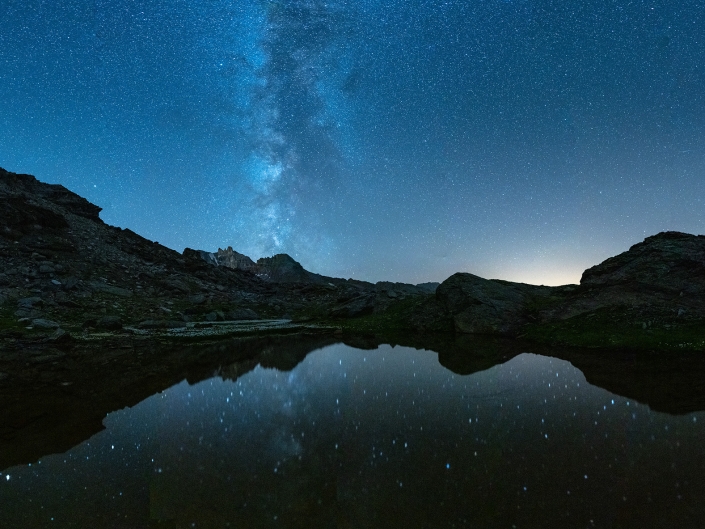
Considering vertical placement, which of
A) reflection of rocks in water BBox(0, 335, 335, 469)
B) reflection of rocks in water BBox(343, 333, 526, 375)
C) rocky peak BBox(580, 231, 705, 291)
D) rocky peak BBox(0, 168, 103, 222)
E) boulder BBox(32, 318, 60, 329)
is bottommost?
reflection of rocks in water BBox(0, 335, 335, 469)

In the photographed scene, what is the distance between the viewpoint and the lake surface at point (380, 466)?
6.79m

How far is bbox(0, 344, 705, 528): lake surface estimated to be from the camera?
6.79 m

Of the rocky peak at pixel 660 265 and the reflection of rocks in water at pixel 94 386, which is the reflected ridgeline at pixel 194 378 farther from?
the rocky peak at pixel 660 265

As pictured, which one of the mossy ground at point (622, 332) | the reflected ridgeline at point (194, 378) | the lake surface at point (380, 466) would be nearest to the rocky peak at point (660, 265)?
the mossy ground at point (622, 332)

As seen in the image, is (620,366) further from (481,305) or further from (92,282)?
(92,282)

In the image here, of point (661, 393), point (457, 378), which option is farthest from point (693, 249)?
point (457, 378)

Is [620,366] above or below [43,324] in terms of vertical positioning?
above

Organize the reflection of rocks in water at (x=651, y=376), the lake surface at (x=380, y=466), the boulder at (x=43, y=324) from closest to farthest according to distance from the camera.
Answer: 1. the lake surface at (x=380, y=466)
2. the reflection of rocks in water at (x=651, y=376)
3. the boulder at (x=43, y=324)

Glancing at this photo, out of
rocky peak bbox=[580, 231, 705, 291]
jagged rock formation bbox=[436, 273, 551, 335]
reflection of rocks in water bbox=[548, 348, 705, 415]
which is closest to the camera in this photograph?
reflection of rocks in water bbox=[548, 348, 705, 415]

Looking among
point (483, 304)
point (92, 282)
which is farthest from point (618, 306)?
point (92, 282)

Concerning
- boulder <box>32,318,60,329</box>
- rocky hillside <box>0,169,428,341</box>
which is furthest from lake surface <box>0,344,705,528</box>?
boulder <box>32,318,60,329</box>

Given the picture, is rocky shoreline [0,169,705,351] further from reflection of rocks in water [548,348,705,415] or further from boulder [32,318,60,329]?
reflection of rocks in water [548,348,705,415]

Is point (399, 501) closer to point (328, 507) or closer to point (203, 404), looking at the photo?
point (328, 507)

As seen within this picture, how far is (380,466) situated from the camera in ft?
29.1
